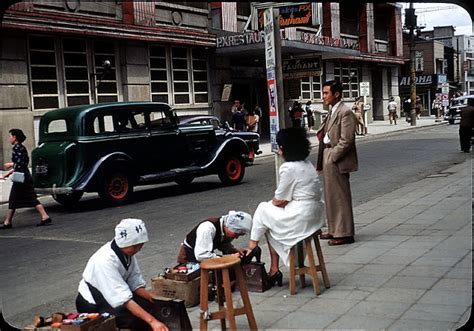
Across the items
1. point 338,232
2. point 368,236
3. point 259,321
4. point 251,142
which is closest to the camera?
point 259,321

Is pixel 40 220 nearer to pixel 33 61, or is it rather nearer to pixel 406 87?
pixel 33 61

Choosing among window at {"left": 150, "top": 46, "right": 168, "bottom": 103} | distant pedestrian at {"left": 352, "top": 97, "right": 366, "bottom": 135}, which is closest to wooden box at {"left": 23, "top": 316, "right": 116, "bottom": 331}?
window at {"left": 150, "top": 46, "right": 168, "bottom": 103}

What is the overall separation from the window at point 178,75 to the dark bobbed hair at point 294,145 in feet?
58.2

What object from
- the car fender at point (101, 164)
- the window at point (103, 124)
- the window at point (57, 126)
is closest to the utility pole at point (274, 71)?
the car fender at point (101, 164)

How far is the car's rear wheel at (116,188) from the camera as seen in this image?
11713 millimetres

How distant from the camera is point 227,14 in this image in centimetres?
2484

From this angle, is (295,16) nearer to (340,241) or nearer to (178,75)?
(340,241)

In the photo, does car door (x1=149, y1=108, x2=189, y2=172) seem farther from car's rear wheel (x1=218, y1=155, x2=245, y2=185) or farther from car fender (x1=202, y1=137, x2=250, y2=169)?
car's rear wheel (x1=218, y1=155, x2=245, y2=185)

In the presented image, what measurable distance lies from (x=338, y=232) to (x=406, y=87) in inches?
1970

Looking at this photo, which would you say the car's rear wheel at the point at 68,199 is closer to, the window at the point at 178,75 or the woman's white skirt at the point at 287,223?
the woman's white skirt at the point at 287,223

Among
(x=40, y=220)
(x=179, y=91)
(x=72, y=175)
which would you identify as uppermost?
(x=179, y=91)

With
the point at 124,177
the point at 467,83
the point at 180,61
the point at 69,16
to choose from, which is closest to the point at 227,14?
the point at 180,61

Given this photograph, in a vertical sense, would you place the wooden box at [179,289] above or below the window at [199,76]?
below

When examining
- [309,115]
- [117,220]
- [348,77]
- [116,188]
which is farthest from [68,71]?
[348,77]
